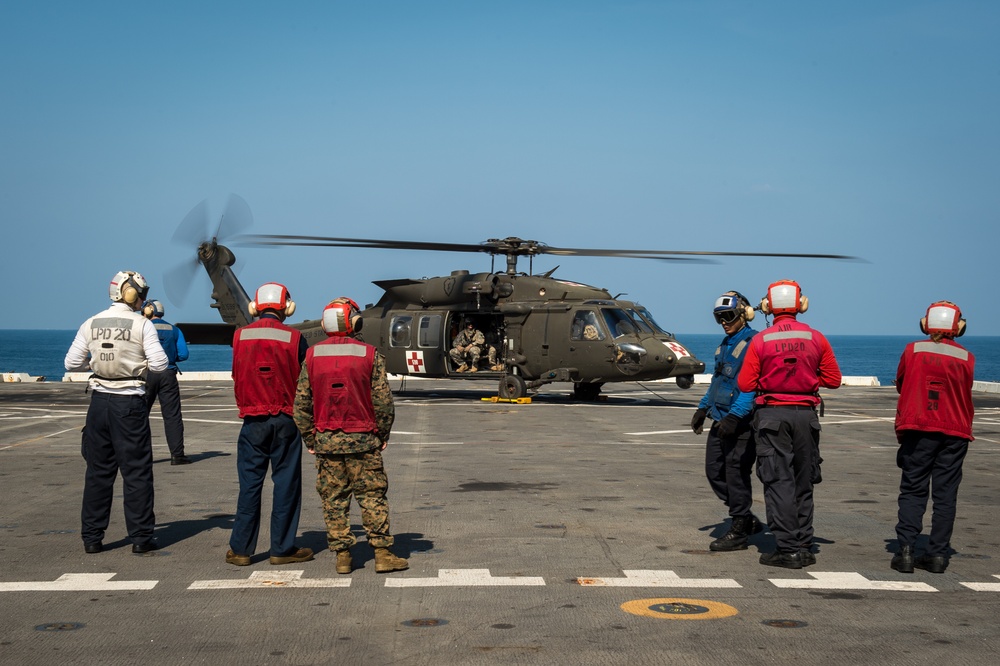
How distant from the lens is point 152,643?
5.71m

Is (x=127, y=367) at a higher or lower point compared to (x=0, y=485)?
higher

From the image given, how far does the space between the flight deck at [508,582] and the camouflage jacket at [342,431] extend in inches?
35.2

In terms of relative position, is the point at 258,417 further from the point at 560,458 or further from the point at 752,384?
the point at 560,458

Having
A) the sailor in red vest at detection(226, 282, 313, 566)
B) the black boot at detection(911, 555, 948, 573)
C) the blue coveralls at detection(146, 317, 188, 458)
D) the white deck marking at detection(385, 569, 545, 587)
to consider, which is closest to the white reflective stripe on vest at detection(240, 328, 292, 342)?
the sailor in red vest at detection(226, 282, 313, 566)

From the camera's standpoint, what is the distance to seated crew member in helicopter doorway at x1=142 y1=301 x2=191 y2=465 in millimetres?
13531

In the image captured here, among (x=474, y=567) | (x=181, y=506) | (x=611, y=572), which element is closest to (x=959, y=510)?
(x=611, y=572)

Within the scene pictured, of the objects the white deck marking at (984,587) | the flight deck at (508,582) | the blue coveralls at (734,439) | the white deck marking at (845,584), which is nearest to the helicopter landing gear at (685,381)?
the flight deck at (508,582)

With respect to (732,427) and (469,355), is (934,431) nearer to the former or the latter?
(732,427)

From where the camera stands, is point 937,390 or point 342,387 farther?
point 937,390

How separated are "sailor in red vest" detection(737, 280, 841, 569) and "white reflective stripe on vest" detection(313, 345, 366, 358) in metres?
2.82

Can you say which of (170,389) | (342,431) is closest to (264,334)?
(342,431)

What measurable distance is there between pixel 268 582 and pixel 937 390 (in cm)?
491

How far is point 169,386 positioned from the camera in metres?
13.9

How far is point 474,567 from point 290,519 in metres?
1.40
